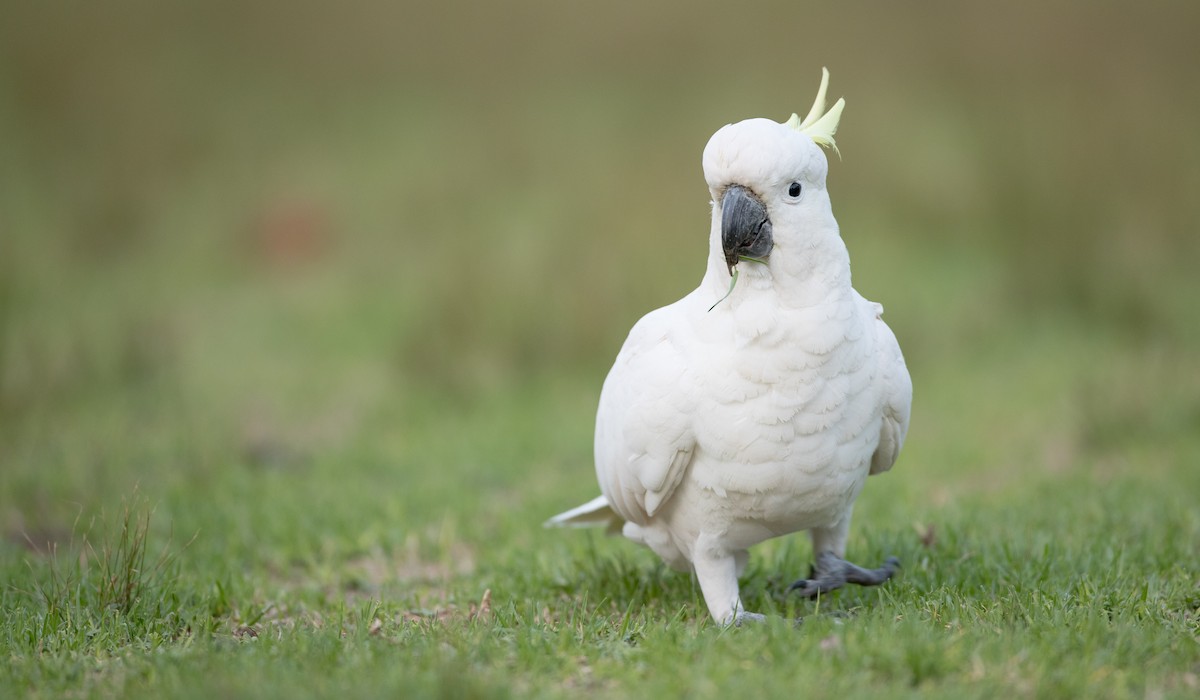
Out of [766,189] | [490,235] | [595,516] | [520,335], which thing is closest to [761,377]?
[766,189]

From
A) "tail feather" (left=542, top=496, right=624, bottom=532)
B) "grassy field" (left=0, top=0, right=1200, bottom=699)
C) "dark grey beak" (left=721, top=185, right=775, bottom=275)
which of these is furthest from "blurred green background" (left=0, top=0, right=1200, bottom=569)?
"dark grey beak" (left=721, top=185, right=775, bottom=275)

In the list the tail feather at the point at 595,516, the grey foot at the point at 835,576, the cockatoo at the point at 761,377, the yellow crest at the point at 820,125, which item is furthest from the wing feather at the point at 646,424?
the yellow crest at the point at 820,125

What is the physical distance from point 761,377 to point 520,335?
4889 mm

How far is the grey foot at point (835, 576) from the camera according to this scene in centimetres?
370

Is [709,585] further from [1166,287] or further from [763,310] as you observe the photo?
[1166,287]

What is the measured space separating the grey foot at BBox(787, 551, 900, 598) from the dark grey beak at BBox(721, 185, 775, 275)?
3.61 feet

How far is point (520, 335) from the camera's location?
316 inches

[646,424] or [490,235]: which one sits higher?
[490,235]

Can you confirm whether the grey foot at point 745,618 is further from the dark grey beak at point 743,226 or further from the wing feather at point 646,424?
the dark grey beak at point 743,226

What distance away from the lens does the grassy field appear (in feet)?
10.8

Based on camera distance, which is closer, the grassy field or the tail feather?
the grassy field

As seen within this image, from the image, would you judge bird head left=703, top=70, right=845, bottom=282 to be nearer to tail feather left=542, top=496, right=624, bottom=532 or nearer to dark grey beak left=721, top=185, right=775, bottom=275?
dark grey beak left=721, top=185, right=775, bottom=275

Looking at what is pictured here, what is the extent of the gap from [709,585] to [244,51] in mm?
12356

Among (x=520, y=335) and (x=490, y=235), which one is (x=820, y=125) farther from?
(x=490, y=235)
